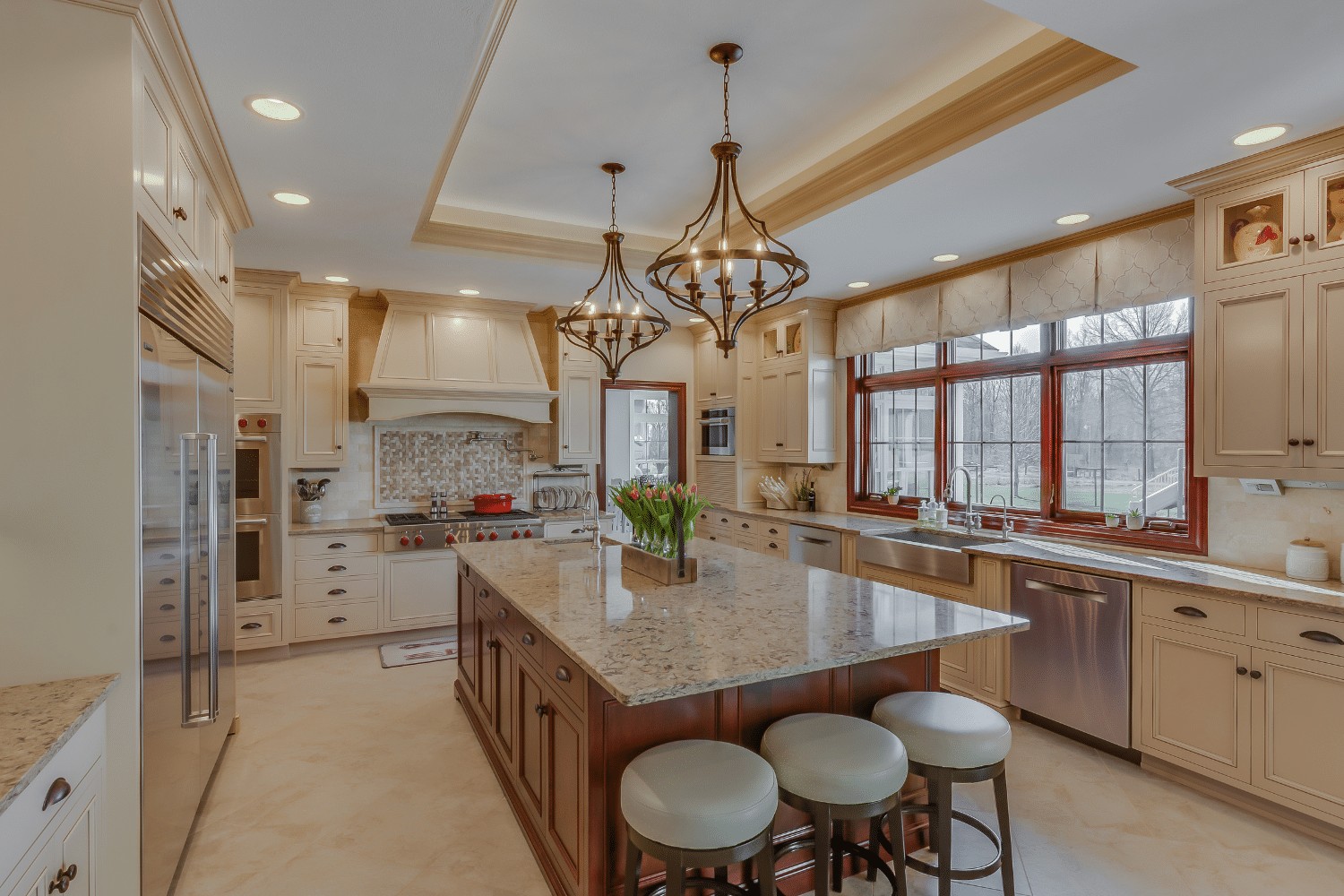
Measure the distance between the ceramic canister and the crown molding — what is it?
4.85ft

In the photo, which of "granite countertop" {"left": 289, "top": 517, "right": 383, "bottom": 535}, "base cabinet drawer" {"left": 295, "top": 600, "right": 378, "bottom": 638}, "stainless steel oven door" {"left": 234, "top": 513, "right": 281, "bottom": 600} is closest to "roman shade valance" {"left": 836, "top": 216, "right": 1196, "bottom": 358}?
"granite countertop" {"left": 289, "top": 517, "right": 383, "bottom": 535}

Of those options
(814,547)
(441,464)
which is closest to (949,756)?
(814,547)

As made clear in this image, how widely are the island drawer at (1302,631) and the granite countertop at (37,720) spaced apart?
Result: 3.61 m

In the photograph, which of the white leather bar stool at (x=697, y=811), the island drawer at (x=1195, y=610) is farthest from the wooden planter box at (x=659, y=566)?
the island drawer at (x=1195, y=610)

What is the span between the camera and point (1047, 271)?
3.68m

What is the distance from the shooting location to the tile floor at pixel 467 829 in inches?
86.6

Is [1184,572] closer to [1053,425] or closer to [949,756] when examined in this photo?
[1053,425]

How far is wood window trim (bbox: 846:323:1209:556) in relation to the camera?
328 cm

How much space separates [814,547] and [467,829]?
9.71 feet

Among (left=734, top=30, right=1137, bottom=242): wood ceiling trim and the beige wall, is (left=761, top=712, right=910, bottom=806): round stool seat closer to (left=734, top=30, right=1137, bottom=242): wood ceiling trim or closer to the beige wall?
the beige wall

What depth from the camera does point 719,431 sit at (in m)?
6.12

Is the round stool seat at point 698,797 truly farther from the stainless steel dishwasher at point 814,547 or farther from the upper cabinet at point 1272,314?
the stainless steel dishwasher at point 814,547

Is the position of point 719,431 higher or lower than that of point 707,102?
lower

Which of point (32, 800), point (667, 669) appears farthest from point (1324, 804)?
point (32, 800)
